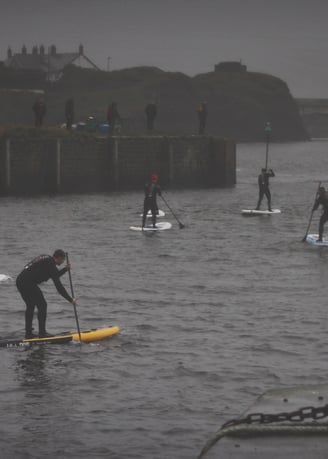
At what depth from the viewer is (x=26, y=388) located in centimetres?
1817

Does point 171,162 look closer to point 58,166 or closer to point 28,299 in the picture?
point 58,166

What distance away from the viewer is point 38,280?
65.9 feet

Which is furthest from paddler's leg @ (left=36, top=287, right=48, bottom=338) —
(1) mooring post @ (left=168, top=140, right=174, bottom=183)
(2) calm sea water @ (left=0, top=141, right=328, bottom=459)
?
(1) mooring post @ (left=168, top=140, right=174, bottom=183)

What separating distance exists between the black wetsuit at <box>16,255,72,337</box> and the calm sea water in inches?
29.1

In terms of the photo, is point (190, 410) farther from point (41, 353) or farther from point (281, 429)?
point (281, 429)

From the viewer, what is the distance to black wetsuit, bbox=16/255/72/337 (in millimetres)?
19797

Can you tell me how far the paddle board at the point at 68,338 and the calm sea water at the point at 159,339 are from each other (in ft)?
0.53

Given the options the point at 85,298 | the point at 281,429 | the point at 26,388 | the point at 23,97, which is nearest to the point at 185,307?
the point at 85,298

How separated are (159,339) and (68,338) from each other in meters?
1.92

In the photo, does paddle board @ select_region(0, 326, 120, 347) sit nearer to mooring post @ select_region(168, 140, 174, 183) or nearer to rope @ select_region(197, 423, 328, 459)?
rope @ select_region(197, 423, 328, 459)

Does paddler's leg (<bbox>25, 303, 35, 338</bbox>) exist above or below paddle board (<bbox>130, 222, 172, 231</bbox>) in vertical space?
above

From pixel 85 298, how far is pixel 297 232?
17663 mm

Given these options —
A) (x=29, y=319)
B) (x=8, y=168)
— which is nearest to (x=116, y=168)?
(x=8, y=168)

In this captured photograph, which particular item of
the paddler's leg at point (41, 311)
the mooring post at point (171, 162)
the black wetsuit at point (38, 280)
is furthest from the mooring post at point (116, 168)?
the black wetsuit at point (38, 280)
